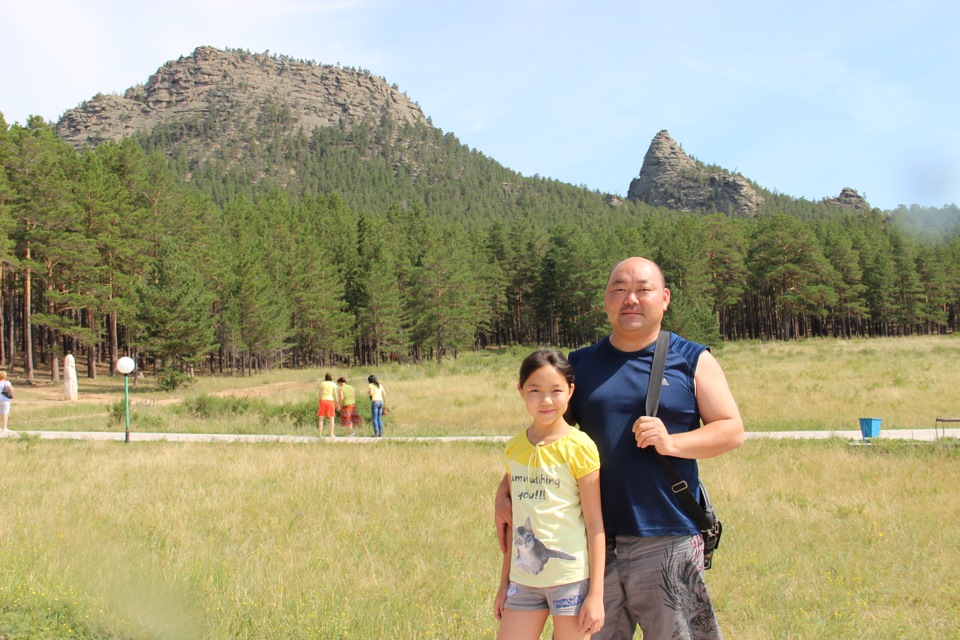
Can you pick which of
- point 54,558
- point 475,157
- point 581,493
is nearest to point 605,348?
point 581,493

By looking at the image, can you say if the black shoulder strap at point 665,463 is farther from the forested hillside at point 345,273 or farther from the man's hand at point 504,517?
the forested hillside at point 345,273

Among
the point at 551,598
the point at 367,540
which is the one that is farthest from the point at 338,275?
the point at 551,598

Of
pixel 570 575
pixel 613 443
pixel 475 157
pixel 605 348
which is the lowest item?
pixel 570 575

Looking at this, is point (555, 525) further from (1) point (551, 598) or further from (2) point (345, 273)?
(2) point (345, 273)

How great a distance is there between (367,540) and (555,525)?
4.64 meters

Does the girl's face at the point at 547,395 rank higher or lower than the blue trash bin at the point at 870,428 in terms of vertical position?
higher

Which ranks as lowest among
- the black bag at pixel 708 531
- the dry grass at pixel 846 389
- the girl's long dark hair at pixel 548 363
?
the dry grass at pixel 846 389

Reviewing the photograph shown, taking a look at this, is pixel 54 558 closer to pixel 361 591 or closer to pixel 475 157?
pixel 361 591

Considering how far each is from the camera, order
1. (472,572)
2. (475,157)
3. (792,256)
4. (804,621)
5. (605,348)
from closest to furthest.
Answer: (605,348), (804,621), (472,572), (792,256), (475,157)

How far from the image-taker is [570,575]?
2533 millimetres

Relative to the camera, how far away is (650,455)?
255 centimetres

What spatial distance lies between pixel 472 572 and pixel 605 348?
12.2 ft

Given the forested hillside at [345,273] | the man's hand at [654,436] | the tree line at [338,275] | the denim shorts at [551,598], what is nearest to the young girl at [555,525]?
the denim shorts at [551,598]

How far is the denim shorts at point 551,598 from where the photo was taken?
2.53 m
